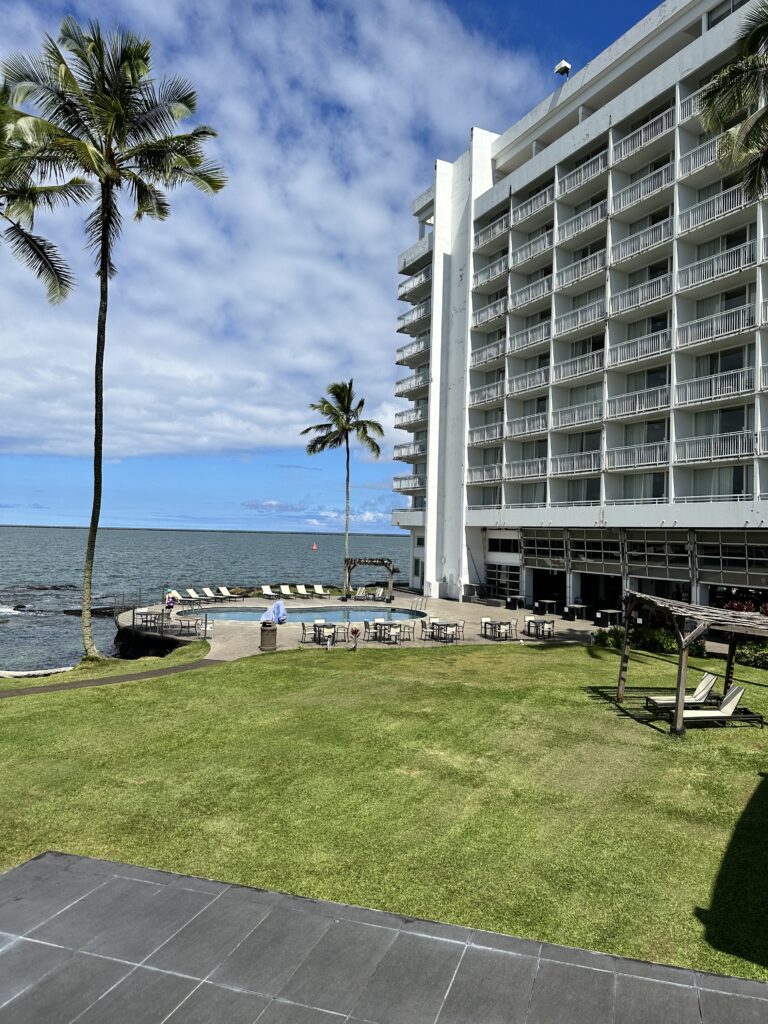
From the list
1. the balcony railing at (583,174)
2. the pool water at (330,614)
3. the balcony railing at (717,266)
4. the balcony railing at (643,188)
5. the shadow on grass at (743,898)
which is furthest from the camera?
the pool water at (330,614)

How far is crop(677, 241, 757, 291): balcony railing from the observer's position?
91.8 ft

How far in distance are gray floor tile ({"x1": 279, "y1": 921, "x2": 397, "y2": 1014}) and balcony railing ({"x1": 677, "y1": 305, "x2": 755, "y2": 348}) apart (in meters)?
28.8

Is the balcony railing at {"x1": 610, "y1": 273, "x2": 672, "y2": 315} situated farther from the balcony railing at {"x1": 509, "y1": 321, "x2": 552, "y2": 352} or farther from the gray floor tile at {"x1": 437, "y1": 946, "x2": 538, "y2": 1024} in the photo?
the gray floor tile at {"x1": 437, "y1": 946, "x2": 538, "y2": 1024}

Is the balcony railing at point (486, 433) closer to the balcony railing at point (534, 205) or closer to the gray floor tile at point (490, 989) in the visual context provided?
the balcony railing at point (534, 205)

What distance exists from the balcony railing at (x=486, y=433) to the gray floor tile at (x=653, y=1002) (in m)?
39.1

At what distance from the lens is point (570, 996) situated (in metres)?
5.27

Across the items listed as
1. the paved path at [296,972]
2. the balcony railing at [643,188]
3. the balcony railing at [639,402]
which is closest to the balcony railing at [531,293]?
the balcony railing at [643,188]

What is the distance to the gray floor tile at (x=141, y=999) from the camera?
4936 mm

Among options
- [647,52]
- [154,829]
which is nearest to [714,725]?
[154,829]

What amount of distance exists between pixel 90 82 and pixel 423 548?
1536 inches

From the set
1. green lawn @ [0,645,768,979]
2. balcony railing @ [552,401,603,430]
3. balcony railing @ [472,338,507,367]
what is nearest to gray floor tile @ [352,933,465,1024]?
green lawn @ [0,645,768,979]

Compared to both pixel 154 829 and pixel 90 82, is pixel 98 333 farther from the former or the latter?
pixel 154 829

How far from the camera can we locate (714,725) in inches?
544

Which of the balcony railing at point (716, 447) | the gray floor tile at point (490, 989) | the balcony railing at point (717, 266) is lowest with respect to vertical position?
the gray floor tile at point (490, 989)
